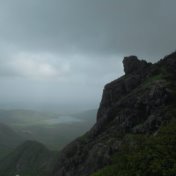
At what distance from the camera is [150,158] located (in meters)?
120

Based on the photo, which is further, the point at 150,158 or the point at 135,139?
the point at 135,139

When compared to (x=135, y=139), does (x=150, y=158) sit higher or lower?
lower

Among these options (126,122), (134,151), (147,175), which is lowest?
(147,175)

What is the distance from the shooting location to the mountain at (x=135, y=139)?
393ft

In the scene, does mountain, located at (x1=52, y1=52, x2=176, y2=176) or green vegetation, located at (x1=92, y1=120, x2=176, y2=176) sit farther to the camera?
mountain, located at (x1=52, y1=52, x2=176, y2=176)

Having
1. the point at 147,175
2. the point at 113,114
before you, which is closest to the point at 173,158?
the point at 147,175

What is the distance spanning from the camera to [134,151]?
132 metres

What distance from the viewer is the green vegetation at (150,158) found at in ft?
372

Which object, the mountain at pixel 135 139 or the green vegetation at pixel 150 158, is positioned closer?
the green vegetation at pixel 150 158

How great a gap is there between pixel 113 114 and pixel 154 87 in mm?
26095

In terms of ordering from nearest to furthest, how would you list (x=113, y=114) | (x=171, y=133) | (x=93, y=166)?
1. (x=171, y=133)
2. (x=93, y=166)
3. (x=113, y=114)

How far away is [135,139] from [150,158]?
2705 centimetres

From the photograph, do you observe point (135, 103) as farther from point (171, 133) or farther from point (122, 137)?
point (171, 133)

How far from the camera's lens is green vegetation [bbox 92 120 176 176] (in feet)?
372
